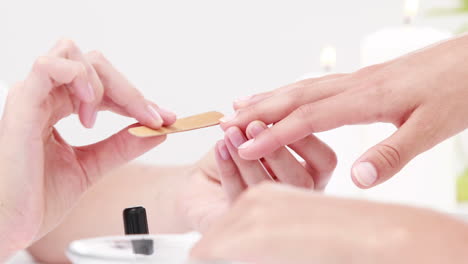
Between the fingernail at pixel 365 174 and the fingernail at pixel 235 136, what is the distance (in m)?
0.18

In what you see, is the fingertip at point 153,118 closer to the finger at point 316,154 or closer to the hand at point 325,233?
the finger at point 316,154

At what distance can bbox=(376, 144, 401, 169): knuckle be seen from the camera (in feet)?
2.55

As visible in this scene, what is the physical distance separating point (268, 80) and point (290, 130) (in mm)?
1394

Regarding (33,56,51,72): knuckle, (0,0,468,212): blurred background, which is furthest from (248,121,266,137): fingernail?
(0,0,468,212): blurred background

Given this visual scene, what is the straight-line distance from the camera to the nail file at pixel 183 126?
0.90 m

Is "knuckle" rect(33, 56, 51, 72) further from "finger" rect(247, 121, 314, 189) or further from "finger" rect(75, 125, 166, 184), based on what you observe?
"finger" rect(247, 121, 314, 189)

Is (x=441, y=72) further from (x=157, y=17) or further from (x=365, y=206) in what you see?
(x=157, y=17)

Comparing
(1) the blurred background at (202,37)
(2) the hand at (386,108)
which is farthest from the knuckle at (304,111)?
(1) the blurred background at (202,37)

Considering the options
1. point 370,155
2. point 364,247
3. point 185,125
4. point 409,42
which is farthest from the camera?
point 409,42

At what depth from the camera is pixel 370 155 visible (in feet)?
2.55

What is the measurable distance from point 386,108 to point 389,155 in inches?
2.9

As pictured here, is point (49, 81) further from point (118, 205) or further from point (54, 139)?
point (118, 205)

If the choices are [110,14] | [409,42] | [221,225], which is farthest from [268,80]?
[221,225]

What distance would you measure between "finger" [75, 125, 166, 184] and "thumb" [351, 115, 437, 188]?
346 millimetres
